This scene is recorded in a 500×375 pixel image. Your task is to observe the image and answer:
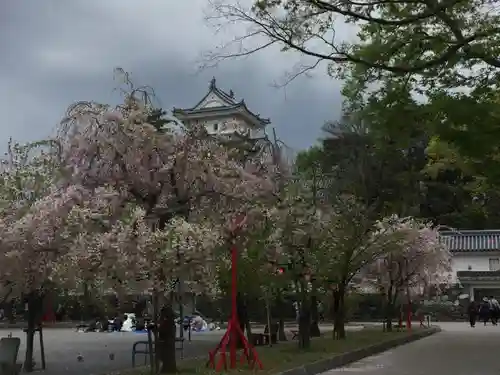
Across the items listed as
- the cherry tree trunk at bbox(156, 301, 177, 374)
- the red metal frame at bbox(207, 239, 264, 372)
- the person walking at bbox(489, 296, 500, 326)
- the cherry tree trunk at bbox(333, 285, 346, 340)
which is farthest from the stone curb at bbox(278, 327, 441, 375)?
the person walking at bbox(489, 296, 500, 326)

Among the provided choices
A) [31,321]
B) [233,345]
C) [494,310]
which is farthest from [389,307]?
[31,321]

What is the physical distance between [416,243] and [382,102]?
15128 mm

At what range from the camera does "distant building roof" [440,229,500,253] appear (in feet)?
146

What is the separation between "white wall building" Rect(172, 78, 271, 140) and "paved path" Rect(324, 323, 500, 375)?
5.67 metres

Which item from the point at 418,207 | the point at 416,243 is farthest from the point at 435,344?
the point at 418,207

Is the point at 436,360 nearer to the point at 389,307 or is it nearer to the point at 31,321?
the point at 31,321

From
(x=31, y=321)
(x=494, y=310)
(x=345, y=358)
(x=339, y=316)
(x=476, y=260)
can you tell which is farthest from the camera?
(x=476, y=260)

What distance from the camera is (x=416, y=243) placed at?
28.3m

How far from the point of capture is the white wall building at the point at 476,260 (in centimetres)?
4234

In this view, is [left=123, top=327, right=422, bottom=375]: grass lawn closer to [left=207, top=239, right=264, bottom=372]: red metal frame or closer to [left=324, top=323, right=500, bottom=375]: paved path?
[left=207, top=239, right=264, bottom=372]: red metal frame

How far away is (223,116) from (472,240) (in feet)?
67.8

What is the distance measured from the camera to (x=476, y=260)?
4459 cm

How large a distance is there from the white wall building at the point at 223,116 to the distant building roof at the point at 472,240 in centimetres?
1643

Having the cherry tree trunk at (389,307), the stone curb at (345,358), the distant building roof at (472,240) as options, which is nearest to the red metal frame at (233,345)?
the stone curb at (345,358)
